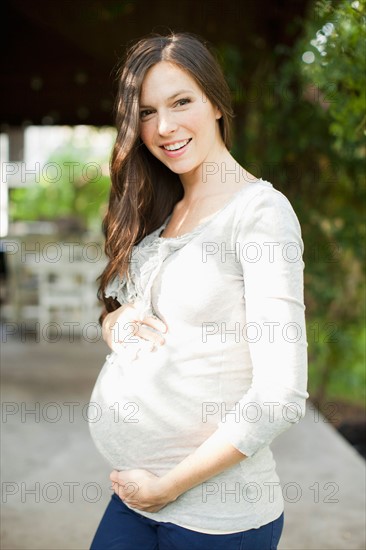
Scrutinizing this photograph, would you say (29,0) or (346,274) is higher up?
(29,0)

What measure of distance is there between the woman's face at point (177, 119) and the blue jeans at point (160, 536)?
64cm

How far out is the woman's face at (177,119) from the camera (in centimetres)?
133

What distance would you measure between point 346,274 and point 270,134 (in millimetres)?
1085

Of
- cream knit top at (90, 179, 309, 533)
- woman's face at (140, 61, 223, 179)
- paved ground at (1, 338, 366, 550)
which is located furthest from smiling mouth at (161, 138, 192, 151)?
paved ground at (1, 338, 366, 550)

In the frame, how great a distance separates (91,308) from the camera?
7.75m

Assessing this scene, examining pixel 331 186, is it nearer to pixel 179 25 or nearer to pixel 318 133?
pixel 318 133

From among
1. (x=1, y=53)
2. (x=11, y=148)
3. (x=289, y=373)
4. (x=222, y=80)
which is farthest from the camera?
(x=11, y=148)

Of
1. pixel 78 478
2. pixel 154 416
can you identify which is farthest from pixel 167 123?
pixel 78 478

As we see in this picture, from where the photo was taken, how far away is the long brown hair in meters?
1.34

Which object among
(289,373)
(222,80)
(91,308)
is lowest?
(91,308)

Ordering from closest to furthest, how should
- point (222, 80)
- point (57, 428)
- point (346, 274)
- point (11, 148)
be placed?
point (222, 80)
point (57, 428)
point (346, 274)
point (11, 148)

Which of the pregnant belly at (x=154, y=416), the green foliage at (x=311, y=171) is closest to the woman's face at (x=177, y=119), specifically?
the pregnant belly at (x=154, y=416)

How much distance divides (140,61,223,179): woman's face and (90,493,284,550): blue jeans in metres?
0.64

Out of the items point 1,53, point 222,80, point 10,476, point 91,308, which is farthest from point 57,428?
point 1,53
